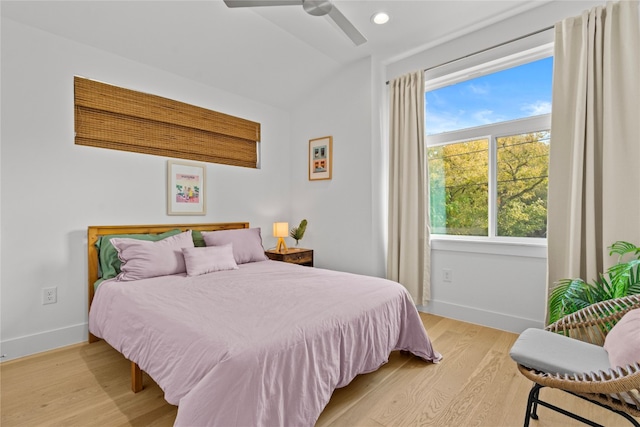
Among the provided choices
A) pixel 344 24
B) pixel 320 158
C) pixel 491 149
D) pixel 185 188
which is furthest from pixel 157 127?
pixel 491 149

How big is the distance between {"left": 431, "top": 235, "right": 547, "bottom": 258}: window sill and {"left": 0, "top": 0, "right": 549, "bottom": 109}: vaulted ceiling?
6.59 ft

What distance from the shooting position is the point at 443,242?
3256 mm

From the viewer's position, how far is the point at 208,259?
2.72 meters

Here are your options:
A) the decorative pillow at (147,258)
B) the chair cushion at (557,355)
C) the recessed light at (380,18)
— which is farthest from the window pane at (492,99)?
the decorative pillow at (147,258)

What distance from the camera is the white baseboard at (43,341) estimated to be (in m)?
2.31

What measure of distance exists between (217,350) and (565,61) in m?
3.12

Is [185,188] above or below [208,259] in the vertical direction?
above

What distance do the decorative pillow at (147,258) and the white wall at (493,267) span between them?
2.53 meters

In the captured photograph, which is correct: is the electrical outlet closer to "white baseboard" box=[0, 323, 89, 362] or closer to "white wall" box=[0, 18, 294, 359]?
"white wall" box=[0, 18, 294, 359]

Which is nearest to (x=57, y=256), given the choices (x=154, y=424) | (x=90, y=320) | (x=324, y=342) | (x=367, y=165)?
(x=90, y=320)

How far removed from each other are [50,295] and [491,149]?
406cm

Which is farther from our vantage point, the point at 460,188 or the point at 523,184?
the point at 460,188

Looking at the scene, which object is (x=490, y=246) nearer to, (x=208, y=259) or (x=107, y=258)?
(x=208, y=259)

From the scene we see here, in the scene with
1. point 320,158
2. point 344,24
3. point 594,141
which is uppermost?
point 344,24
